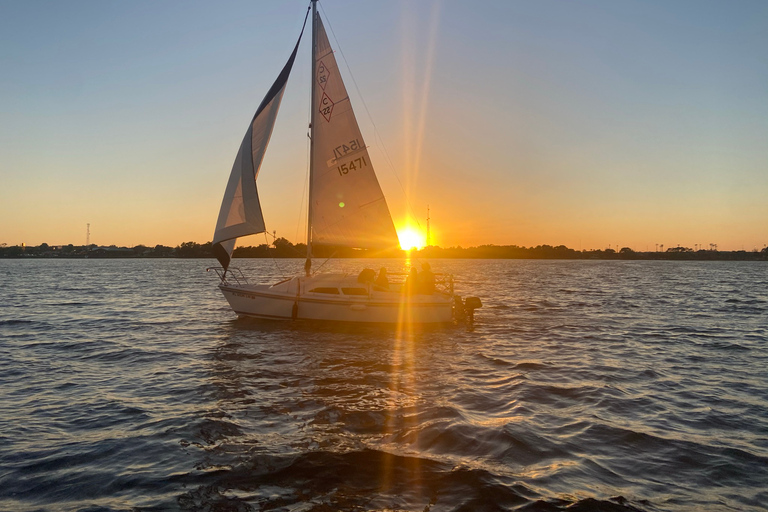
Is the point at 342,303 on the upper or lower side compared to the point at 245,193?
lower

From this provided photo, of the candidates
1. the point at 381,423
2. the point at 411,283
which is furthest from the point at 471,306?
the point at 381,423

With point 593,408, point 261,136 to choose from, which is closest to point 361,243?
point 261,136

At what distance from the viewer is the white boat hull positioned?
20250 mm

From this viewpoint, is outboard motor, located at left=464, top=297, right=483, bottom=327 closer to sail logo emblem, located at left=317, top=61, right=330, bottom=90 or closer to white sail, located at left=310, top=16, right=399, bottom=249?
white sail, located at left=310, top=16, right=399, bottom=249

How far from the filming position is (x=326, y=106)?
21078 millimetres

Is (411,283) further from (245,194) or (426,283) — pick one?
(245,194)

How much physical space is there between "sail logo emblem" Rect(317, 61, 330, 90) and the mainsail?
191cm

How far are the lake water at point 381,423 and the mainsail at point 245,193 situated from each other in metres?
4.21

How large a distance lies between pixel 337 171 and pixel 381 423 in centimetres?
1370

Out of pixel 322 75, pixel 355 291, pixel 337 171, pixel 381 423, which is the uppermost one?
pixel 322 75

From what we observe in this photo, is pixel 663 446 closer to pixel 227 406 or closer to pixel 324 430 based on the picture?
pixel 324 430

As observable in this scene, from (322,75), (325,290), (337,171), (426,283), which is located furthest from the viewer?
(426,283)

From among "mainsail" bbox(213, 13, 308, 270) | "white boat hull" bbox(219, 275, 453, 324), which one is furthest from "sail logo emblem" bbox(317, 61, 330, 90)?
"white boat hull" bbox(219, 275, 453, 324)

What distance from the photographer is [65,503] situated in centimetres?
616
